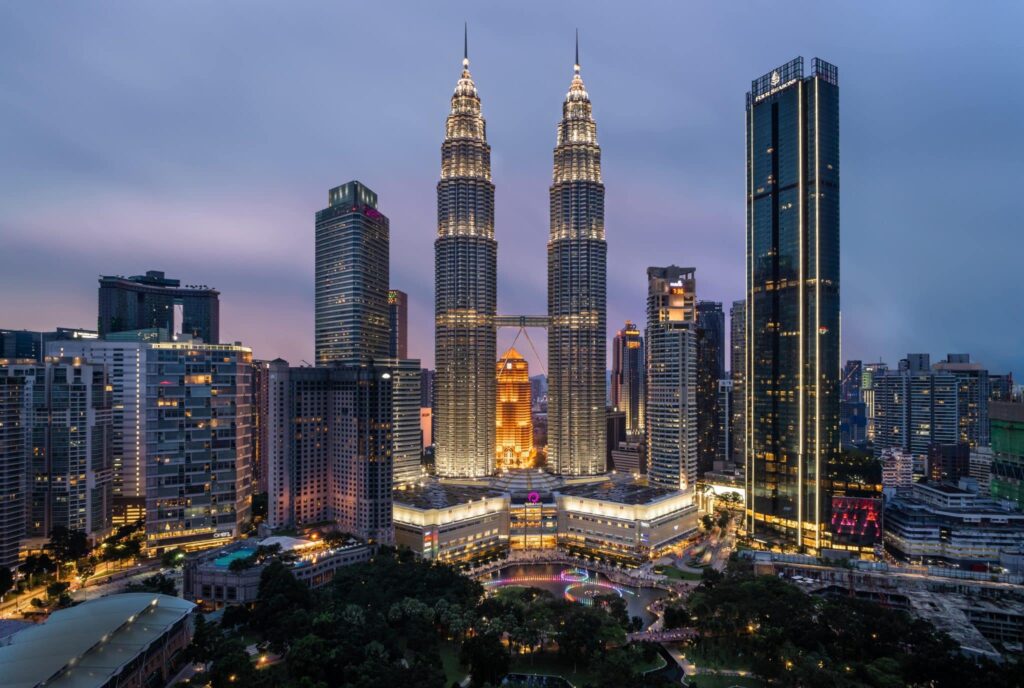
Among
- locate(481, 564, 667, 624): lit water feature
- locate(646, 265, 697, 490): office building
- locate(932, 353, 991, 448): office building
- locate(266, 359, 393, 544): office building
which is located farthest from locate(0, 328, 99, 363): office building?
locate(932, 353, 991, 448): office building

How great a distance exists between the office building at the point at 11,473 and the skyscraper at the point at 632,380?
129361 mm

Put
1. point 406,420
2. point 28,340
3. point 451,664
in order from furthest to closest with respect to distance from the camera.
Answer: point 28,340
point 406,420
point 451,664

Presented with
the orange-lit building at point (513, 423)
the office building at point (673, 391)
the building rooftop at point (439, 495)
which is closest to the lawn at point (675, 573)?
the office building at point (673, 391)

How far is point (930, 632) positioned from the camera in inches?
1679

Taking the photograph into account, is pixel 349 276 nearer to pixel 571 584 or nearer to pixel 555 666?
pixel 571 584

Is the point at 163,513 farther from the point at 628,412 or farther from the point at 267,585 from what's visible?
the point at 628,412

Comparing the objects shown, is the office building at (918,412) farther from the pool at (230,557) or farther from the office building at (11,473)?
the office building at (11,473)

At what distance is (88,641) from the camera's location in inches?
1377

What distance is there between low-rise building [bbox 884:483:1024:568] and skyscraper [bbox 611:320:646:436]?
3535 inches

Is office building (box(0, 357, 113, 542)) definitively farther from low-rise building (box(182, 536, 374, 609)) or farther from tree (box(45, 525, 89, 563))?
low-rise building (box(182, 536, 374, 609))

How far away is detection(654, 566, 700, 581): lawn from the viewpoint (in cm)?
6625

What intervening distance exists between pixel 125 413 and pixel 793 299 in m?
95.3

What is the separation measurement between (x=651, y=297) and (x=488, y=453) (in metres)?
39.5

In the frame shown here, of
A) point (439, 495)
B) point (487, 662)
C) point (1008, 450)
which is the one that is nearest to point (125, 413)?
point (439, 495)
